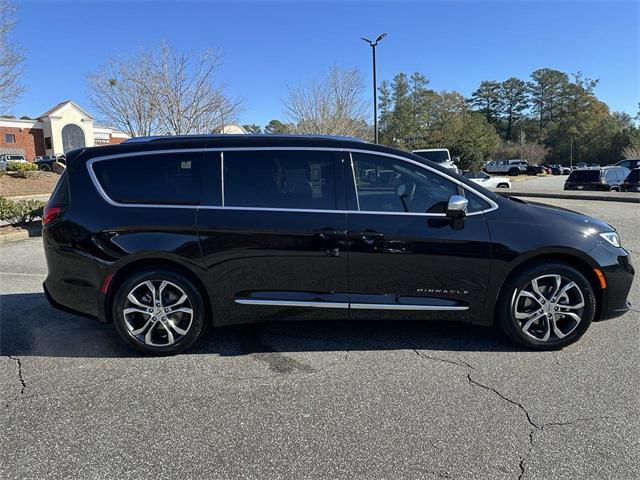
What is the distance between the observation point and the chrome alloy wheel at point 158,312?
360 cm

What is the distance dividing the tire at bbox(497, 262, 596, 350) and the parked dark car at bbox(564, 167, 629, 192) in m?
21.0

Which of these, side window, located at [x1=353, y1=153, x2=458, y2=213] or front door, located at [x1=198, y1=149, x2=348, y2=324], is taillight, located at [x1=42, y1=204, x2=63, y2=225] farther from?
side window, located at [x1=353, y1=153, x2=458, y2=213]

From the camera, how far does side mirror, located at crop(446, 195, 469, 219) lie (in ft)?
11.1

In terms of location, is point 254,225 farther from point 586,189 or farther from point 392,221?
point 586,189

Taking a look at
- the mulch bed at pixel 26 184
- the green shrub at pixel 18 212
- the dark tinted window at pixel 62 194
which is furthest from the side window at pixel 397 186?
the mulch bed at pixel 26 184

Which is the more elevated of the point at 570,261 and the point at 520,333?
the point at 570,261

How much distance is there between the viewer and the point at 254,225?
352cm

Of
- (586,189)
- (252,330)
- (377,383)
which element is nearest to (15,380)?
(252,330)

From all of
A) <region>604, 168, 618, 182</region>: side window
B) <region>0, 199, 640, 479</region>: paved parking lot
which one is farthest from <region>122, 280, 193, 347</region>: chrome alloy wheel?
<region>604, 168, 618, 182</region>: side window

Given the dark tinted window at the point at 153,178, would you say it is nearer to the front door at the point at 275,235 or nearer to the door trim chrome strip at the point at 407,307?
the front door at the point at 275,235

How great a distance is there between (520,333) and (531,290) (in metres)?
0.37

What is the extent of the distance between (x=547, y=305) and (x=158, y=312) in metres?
3.23

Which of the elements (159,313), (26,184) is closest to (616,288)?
(159,313)

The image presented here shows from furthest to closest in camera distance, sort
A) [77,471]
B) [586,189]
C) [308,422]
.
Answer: [586,189] → [308,422] → [77,471]
